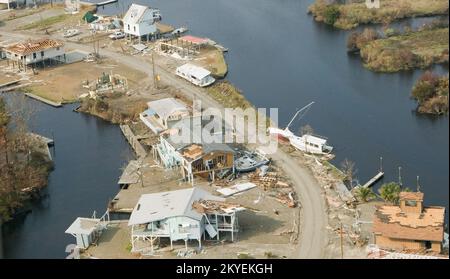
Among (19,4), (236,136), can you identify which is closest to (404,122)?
(236,136)

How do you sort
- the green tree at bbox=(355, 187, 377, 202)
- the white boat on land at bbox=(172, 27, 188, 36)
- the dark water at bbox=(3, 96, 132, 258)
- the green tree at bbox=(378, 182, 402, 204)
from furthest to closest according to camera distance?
the white boat on land at bbox=(172, 27, 188, 36), the green tree at bbox=(355, 187, 377, 202), the dark water at bbox=(3, 96, 132, 258), the green tree at bbox=(378, 182, 402, 204)

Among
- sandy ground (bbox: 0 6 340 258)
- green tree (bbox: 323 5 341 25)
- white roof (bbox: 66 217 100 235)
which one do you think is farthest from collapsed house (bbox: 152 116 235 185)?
green tree (bbox: 323 5 341 25)

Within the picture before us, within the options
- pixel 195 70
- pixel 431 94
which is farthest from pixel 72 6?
pixel 431 94

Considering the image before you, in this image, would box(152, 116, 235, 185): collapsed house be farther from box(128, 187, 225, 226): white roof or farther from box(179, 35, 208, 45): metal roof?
box(179, 35, 208, 45): metal roof

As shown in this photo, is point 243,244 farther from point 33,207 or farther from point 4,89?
point 4,89

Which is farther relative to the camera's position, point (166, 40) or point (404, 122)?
point (166, 40)

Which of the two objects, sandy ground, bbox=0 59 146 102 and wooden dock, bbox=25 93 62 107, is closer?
wooden dock, bbox=25 93 62 107
